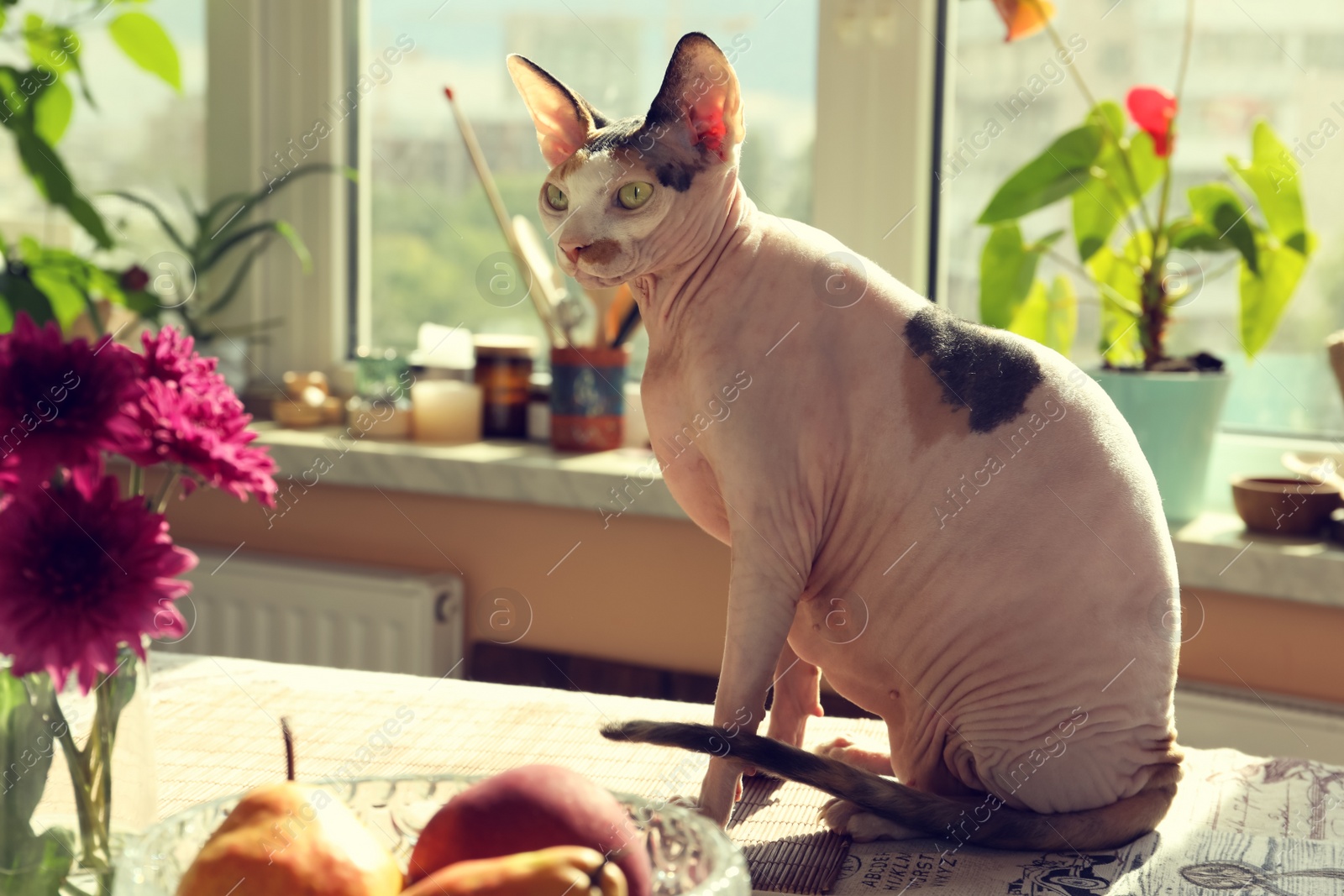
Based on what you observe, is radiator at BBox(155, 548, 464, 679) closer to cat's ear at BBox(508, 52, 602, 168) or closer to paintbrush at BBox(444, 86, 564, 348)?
paintbrush at BBox(444, 86, 564, 348)

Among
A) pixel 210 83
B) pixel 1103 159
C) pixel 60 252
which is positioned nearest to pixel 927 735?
pixel 1103 159

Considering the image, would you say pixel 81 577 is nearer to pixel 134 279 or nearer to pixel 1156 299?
pixel 1156 299

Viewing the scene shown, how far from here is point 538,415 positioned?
1881mm

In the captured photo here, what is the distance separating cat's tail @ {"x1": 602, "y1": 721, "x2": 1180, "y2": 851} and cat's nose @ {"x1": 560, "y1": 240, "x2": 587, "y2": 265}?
0.30 m

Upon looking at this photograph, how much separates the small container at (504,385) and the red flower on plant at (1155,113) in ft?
3.16

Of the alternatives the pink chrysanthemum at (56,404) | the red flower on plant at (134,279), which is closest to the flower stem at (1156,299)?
the pink chrysanthemum at (56,404)

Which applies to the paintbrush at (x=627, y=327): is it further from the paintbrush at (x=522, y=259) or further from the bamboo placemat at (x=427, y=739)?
the bamboo placemat at (x=427, y=739)

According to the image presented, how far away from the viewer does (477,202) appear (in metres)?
1.97

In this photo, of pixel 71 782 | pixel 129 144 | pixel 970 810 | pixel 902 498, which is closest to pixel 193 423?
pixel 71 782

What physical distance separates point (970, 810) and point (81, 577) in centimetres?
52

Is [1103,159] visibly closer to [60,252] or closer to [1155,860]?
[1155,860]

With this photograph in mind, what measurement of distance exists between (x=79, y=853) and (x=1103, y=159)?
1251mm

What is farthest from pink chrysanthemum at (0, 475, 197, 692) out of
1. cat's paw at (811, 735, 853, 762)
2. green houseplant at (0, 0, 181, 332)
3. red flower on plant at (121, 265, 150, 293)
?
red flower on plant at (121, 265, 150, 293)

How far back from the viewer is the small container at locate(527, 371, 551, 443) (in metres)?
1.87
